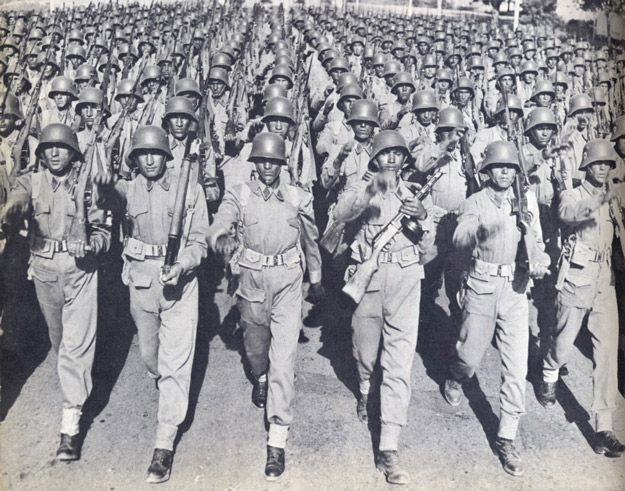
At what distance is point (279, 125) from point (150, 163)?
8.46 feet

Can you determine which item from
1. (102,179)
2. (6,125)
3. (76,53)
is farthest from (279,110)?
(76,53)

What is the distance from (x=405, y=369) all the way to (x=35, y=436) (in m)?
3.09

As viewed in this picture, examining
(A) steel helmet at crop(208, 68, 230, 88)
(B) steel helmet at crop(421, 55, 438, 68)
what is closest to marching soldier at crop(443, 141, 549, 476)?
(A) steel helmet at crop(208, 68, 230, 88)

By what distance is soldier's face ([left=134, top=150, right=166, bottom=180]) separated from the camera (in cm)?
461

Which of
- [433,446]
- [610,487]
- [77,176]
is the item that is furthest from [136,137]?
[610,487]

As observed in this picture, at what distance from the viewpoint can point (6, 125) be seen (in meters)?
7.11

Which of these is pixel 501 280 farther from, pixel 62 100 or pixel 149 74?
pixel 149 74

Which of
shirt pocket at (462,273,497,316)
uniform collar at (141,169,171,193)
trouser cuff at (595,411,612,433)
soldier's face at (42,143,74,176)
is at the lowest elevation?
trouser cuff at (595,411,612,433)

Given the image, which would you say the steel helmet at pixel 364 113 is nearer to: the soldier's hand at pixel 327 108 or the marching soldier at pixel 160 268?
the soldier's hand at pixel 327 108

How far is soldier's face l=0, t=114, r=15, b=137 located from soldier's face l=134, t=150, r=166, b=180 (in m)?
3.39

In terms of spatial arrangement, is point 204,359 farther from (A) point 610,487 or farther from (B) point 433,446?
(A) point 610,487

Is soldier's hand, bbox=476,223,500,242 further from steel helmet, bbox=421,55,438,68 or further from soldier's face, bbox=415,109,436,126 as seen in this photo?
steel helmet, bbox=421,55,438,68

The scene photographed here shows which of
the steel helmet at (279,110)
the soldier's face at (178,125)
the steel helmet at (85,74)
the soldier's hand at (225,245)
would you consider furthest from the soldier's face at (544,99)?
the steel helmet at (85,74)

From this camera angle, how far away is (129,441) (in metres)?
4.66
